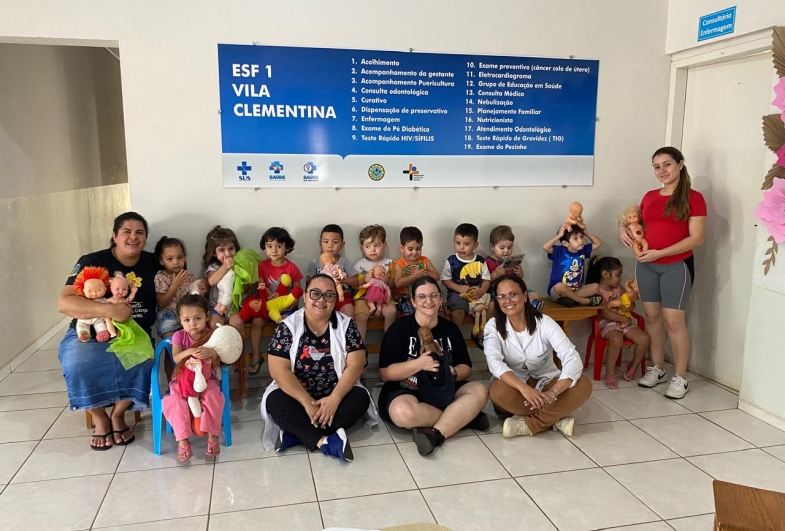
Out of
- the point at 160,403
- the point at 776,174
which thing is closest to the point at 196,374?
the point at 160,403

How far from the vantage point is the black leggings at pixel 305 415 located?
3.12 m

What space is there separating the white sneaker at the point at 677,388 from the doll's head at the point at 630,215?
1.13m

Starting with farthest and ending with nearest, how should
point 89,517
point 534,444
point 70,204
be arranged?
point 70,204 < point 534,444 < point 89,517

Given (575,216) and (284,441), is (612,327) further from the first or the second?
(284,441)

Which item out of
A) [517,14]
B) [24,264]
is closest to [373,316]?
[517,14]

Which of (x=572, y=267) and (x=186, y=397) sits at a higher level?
(x=572, y=267)

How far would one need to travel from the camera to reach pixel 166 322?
3.67m

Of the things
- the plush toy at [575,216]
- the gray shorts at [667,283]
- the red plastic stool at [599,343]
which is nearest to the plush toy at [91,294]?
the plush toy at [575,216]

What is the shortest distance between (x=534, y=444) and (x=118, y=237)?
9.06 feet

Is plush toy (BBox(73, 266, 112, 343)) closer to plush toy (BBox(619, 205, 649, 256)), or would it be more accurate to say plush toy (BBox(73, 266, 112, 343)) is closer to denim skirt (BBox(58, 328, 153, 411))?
denim skirt (BBox(58, 328, 153, 411))

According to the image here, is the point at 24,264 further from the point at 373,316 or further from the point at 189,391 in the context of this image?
the point at 373,316

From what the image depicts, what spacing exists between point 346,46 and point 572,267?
7.49 feet

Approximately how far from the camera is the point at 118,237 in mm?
3559

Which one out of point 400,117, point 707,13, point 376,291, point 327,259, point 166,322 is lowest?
point 166,322
